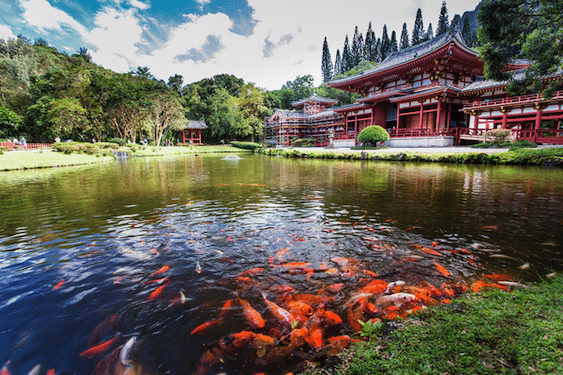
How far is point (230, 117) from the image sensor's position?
161ft

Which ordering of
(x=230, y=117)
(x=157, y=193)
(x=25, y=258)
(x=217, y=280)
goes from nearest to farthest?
1. (x=217, y=280)
2. (x=25, y=258)
3. (x=157, y=193)
4. (x=230, y=117)

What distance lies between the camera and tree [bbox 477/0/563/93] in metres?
7.09

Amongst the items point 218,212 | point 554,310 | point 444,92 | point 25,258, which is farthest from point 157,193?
point 444,92

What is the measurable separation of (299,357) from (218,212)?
4.82 meters

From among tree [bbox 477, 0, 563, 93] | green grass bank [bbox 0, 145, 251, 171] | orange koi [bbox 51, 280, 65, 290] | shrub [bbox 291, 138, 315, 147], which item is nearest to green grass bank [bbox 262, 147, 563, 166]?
tree [bbox 477, 0, 563, 93]

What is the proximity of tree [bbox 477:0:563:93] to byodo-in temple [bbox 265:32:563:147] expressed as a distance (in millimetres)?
11247


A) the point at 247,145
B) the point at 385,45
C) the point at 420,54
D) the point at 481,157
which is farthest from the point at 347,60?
the point at 481,157

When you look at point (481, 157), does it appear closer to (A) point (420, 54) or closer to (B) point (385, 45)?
(A) point (420, 54)

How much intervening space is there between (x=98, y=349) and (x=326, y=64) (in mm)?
78012

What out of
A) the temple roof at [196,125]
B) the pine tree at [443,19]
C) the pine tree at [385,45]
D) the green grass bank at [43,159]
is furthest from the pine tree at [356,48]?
the green grass bank at [43,159]

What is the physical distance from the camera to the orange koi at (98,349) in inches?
88.4

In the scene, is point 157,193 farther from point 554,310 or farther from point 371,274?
point 554,310

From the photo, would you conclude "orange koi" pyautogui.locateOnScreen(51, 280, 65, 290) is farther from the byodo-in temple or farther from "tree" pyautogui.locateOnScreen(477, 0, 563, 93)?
the byodo-in temple

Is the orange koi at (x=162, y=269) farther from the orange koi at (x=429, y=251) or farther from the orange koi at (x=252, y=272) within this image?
the orange koi at (x=429, y=251)
